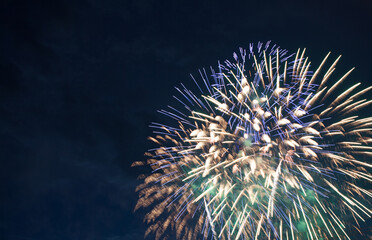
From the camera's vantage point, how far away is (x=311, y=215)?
695 inches

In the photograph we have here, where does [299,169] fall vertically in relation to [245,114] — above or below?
below

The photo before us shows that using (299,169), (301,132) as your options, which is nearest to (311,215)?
(299,169)

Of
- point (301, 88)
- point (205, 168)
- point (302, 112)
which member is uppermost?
point (301, 88)

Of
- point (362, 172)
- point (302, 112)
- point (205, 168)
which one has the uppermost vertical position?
point (302, 112)

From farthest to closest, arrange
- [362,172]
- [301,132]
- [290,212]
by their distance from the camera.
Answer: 1. [290,212]
2. [301,132]
3. [362,172]

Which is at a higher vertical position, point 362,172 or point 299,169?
point 299,169

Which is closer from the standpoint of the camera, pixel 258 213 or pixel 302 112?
pixel 302 112

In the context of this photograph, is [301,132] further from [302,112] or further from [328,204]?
[328,204]

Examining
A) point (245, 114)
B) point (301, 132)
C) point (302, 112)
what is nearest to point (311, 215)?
point (301, 132)

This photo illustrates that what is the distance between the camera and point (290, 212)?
55.1 feet

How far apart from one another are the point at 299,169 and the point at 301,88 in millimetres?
5354

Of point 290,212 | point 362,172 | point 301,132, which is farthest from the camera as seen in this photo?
point 290,212

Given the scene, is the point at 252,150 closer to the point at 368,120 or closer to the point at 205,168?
the point at 205,168

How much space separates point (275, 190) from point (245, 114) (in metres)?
5.60
